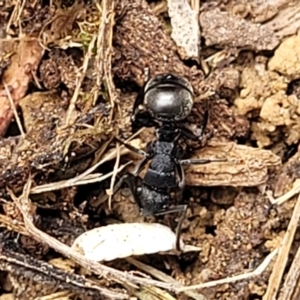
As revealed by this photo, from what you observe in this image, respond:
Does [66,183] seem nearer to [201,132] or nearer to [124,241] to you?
[124,241]

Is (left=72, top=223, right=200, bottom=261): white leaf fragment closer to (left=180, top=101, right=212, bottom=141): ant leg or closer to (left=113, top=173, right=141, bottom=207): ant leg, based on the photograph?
(left=113, top=173, right=141, bottom=207): ant leg

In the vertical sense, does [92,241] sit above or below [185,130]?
below

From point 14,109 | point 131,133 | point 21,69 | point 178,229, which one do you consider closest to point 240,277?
point 178,229

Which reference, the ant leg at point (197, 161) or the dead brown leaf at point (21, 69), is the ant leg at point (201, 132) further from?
the dead brown leaf at point (21, 69)

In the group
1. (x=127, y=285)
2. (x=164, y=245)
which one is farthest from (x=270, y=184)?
(x=127, y=285)

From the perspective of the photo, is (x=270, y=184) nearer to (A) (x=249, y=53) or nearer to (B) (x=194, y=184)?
(B) (x=194, y=184)
